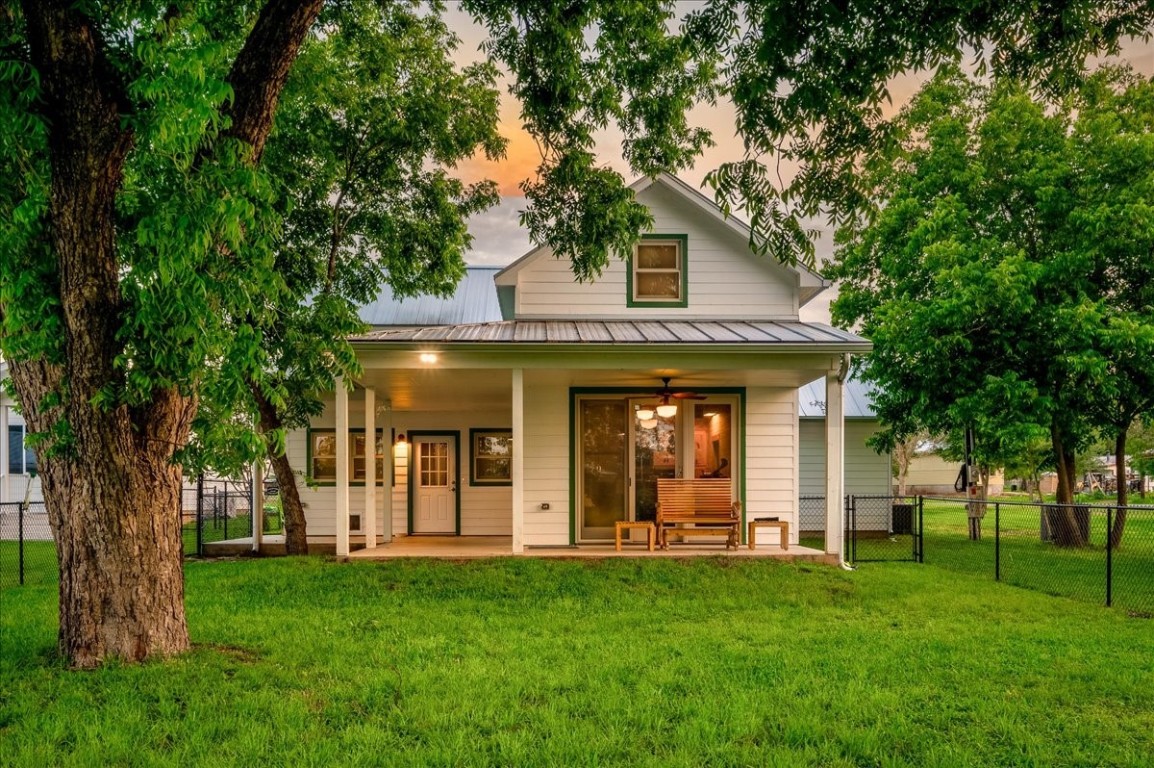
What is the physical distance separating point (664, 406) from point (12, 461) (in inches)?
885

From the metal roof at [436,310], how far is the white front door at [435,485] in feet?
11.6

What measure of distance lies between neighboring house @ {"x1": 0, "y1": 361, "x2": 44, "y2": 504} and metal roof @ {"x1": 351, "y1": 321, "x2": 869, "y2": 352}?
57.3ft

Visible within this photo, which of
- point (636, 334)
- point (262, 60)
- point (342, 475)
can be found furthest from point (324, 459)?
point (262, 60)

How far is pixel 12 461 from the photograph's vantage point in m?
23.2

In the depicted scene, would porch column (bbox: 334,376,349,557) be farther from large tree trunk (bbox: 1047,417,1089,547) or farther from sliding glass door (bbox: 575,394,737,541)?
large tree trunk (bbox: 1047,417,1089,547)

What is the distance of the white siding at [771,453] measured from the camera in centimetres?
1252

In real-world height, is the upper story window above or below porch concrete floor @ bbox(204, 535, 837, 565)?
above

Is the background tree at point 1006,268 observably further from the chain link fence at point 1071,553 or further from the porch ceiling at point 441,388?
the porch ceiling at point 441,388

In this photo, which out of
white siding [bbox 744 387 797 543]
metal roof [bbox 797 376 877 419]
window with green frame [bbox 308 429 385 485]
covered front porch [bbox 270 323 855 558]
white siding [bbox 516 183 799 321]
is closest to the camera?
covered front porch [bbox 270 323 855 558]

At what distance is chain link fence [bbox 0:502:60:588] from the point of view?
10.4m

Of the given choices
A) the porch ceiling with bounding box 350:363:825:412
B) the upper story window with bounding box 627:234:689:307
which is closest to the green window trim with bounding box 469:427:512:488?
the porch ceiling with bounding box 350:363:825:412

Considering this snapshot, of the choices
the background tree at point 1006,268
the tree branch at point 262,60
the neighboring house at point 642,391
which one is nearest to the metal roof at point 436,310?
the neighboring house at point 642,391

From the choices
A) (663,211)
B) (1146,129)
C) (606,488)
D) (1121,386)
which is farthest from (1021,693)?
(1146,129)

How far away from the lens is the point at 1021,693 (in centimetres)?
529
